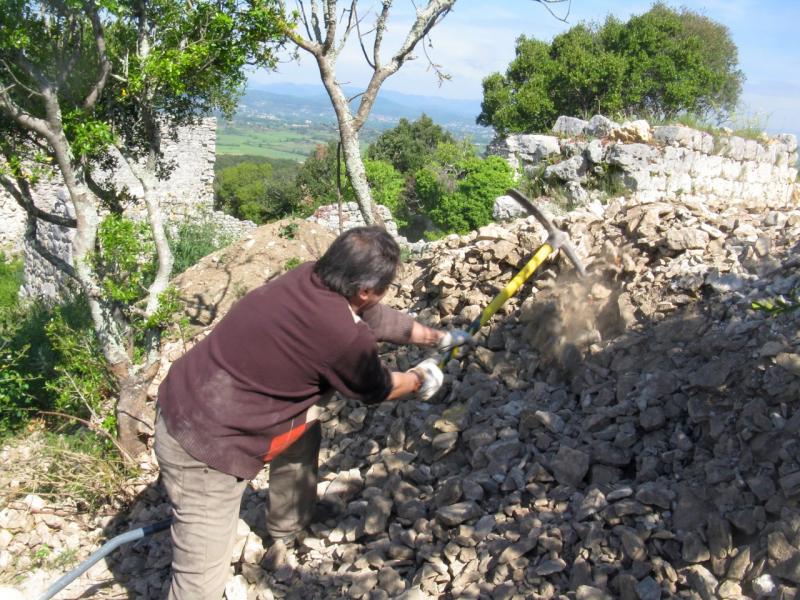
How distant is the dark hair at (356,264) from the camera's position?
2.47 meters

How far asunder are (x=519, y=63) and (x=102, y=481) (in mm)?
18809

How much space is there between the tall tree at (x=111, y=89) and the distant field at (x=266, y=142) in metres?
35.9

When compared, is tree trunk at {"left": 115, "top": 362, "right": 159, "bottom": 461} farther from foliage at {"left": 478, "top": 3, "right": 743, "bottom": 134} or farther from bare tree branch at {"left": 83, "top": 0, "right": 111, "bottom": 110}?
foliage at {"left": 478, "top": 3, "right": 743, "bottom": 134}

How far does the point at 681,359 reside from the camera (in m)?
3.18

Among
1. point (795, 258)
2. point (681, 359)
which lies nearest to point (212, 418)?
point (681, 359)

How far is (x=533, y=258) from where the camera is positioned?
399 cm

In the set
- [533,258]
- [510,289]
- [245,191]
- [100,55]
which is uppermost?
[100,55]

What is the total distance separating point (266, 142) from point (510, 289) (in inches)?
1833

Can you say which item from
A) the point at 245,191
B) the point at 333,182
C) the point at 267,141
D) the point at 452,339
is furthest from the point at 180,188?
the point at 267,141

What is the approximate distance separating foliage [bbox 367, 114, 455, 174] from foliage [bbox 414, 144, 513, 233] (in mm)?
7616

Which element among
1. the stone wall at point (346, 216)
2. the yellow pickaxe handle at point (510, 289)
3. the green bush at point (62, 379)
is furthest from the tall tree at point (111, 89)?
the stone wall at point (346, 216)

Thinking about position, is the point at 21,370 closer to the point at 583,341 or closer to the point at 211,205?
the point at 583,341

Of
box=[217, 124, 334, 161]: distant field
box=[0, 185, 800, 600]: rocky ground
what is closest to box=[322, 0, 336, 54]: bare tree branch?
box=[0, 185, 800, 600]: rocky ground

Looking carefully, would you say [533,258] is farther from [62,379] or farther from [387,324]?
[62,379]
